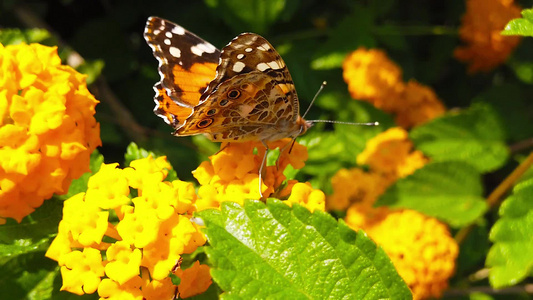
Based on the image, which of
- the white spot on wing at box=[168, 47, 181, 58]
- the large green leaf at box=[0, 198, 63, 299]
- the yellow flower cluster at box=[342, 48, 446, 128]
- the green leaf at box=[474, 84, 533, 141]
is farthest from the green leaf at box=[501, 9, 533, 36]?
the green leaf at box=[474, 84, 533, 141]

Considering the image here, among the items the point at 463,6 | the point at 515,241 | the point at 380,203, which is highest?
the point at 463,6

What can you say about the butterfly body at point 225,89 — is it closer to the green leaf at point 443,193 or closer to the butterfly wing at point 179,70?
the butterfly wing at point 179,70

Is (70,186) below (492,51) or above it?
below

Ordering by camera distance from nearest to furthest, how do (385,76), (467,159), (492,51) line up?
(467,159), (385,76), (492,51)

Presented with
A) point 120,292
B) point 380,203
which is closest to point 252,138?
point 120,292

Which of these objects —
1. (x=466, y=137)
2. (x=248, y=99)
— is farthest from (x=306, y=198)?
(x=466, y=137)

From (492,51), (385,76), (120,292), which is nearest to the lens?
(120,292)

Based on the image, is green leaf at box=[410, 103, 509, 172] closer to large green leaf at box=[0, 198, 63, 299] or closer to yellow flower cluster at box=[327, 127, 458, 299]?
yellow flower cluster at box=[327, 127, 458, 299]

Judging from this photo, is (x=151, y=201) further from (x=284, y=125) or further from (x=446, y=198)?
(x=446, y=198)
